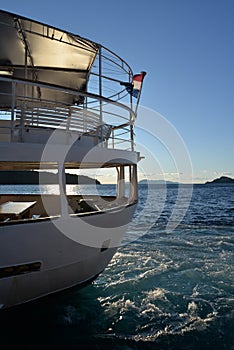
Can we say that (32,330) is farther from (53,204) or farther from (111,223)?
(53,204)

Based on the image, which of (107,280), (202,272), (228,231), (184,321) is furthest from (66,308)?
(228,231)

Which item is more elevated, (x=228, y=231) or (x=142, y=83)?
(x=142, y=83)

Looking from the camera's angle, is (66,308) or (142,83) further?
(142,83)

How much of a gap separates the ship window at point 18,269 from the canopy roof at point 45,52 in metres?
5.25

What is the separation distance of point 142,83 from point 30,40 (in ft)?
11.8

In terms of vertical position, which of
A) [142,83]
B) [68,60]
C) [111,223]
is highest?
[68,60]

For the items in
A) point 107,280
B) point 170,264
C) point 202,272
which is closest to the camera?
point 107,280

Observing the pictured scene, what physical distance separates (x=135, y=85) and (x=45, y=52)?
326cm

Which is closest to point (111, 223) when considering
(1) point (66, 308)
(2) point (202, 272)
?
(1) point (66, 308)

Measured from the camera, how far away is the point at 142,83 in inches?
324

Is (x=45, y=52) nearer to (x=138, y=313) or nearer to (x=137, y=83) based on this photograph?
(x=137, y=83)

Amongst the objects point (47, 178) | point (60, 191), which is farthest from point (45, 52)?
point (60, 191)

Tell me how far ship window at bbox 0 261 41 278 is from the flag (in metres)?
5.50

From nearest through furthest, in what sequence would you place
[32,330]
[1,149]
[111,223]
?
[1,149], [32,330], [111,223]
